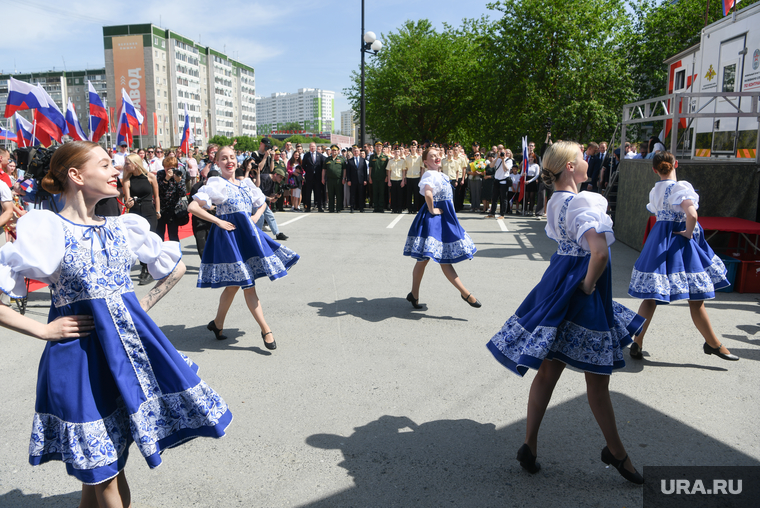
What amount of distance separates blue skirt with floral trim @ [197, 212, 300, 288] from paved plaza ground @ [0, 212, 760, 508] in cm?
71

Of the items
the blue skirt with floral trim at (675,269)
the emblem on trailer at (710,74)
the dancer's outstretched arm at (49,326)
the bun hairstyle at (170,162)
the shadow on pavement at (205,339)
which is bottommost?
the shadow on pavement at (205,339)

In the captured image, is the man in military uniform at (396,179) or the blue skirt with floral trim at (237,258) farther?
the man in military uniform at (396,179)

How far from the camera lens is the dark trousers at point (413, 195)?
17.2 meters

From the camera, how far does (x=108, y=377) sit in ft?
7.60

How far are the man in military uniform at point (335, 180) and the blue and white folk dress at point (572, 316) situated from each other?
14790 millimetres

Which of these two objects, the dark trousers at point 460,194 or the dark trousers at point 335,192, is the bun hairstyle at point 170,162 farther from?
the dark trousers at point 460,194

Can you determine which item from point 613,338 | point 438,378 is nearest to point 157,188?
point 438,378

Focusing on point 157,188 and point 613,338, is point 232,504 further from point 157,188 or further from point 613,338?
point 157,188

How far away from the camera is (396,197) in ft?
58.0

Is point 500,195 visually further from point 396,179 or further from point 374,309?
point 374,309

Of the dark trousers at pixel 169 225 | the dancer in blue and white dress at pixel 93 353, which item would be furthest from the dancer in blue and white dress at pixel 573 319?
the dark trousers at pixel 169 225

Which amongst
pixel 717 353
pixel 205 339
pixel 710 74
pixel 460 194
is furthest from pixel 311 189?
pixel 717 353

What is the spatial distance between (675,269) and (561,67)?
2354 centimetres

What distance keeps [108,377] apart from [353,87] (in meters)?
35.0
